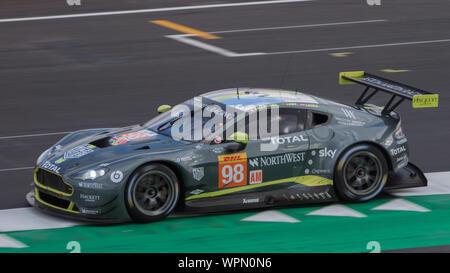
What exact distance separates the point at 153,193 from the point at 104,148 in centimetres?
78

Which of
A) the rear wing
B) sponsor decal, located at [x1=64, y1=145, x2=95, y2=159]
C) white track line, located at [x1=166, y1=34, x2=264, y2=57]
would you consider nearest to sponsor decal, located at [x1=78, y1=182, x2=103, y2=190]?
sponsor decal, located at [x1=64, y1=145, x2=95, y2=159]

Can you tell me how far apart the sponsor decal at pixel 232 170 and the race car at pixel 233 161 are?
0.01 meters

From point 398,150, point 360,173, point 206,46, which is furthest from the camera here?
point 206,46

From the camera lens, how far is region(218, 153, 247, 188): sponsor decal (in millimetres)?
9648

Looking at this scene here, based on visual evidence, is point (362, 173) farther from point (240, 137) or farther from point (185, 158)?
point (185, 158)

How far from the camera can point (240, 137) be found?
31.4 ft

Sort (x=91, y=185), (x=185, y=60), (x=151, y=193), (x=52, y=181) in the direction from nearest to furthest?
(x=91, y=185) < (x=151, y=193) < (x=52, y=181) < (x=185, y=60)

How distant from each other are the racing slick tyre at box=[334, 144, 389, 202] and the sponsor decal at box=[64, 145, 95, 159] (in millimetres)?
2817

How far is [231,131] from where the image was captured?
9805 millimetres

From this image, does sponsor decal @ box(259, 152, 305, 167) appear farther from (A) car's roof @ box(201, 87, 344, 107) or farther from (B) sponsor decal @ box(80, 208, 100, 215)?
(B) sponsor decal @ box(80, 208, 100, 215)

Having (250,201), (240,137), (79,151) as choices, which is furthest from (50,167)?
(250,201)

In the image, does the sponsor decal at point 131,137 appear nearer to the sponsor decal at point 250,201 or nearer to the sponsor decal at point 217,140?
the sponsor decal at point 217,140
